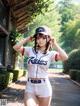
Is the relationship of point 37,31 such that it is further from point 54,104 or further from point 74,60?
point 74,60

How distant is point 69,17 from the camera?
401ft

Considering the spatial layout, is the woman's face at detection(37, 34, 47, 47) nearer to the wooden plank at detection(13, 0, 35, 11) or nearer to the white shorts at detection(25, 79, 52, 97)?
the white shorts at detection(25, 79, 52, 97)

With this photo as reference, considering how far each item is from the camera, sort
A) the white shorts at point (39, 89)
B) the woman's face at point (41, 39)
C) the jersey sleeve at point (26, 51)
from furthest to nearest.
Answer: the jersey sleeve at point (26, 51), the woman's face at point (41, 39), the white shorts at point (39, 89)

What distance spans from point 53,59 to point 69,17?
117 m

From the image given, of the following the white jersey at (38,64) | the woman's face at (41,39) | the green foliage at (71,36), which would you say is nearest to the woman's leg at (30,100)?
the white jersey at (38,64)

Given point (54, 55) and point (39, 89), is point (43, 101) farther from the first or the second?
point (54, 55)

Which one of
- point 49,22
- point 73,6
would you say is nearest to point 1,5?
point 49,22

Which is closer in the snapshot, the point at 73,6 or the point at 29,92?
the point at 29,92

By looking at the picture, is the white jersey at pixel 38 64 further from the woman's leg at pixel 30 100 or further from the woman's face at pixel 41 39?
the woman's leg at pixel 30 100

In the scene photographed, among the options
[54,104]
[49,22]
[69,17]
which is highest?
[69,17]

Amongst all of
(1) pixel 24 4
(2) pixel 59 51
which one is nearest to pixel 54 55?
(2) pixel 59 51

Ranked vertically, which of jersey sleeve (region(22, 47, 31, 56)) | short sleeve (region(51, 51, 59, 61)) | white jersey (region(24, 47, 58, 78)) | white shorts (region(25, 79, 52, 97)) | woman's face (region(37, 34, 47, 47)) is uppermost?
woman's face (region(37, 34, 47, 47))

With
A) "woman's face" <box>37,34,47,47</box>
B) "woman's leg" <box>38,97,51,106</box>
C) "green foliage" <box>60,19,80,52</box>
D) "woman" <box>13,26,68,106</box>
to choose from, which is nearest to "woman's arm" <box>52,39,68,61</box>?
"woman" <box>13,26,68,106</box>

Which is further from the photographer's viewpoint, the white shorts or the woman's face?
the woman's face
